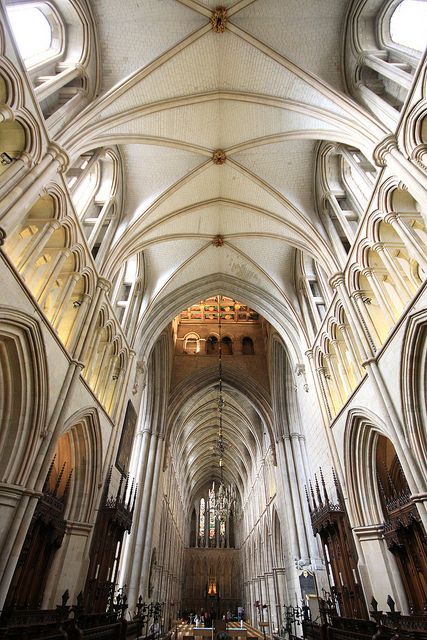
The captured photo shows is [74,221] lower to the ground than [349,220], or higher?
lower

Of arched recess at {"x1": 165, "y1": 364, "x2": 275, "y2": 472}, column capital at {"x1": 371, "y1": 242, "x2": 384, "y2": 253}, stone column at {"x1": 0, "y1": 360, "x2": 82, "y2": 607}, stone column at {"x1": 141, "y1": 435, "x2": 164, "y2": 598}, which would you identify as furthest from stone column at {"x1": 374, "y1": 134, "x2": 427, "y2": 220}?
arched recess at {"x1": 165, "y1": 364, "x2": 275, "y2": 472}

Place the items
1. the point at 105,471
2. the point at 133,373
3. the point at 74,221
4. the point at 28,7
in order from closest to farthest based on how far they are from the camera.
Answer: the point at 28,7 → the point at 74,221 → the point at 105,471 → the point at 133,373

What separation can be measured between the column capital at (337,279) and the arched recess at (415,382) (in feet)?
11.2

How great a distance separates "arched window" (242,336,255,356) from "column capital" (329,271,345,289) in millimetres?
12912

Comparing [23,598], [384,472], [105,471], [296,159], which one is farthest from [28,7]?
[384,472]

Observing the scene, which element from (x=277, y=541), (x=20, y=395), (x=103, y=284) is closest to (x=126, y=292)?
(x=103, y=284)

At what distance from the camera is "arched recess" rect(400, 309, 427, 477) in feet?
22.4

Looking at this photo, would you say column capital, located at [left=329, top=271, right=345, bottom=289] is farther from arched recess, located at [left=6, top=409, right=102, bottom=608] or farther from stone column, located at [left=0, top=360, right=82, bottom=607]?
arched recess, located at [left=6, top=409, right=102, bottom=608]

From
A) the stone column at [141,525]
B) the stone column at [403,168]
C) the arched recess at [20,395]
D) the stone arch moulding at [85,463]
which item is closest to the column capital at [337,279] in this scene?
the stone column at [403,168]

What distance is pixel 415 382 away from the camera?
709 cm

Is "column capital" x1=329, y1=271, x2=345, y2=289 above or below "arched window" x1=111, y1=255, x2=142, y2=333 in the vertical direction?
below

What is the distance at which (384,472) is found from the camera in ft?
32.0

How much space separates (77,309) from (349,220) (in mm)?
8200

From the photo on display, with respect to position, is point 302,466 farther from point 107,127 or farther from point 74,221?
point 107,127
